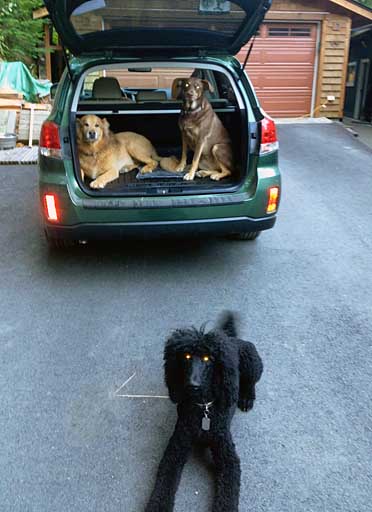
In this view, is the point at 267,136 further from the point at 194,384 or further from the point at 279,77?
the point at 279,77

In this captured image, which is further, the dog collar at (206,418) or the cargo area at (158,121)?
the cargo area at (158,121)

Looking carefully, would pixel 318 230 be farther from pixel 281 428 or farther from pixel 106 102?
pixel 281 428

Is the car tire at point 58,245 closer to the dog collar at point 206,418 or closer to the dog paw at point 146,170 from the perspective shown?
the dog paw at point 146,170

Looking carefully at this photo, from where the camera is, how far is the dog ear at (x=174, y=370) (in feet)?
6.45

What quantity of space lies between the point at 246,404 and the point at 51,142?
2.22m

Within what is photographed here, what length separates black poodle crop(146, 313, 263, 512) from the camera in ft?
6.10

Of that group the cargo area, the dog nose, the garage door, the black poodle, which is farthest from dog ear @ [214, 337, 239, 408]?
the garage door

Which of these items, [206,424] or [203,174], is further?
[203,174]

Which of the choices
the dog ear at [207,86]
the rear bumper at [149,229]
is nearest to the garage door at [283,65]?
the dog ear at [207,86]

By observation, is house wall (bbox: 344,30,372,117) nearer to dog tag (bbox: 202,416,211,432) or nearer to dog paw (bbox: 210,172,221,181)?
dog paw (bbox: 210,172,221,181)

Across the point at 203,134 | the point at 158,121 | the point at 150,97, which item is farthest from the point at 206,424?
the point at 158,121

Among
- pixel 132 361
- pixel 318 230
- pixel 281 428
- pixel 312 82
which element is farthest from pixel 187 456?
pixel 312 82

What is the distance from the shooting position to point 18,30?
1198cm

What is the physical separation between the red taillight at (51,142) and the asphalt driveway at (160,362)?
38.2 inches
